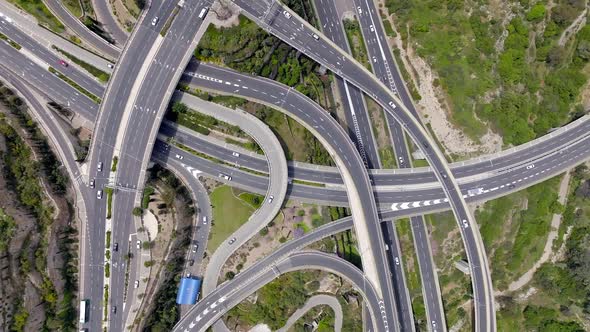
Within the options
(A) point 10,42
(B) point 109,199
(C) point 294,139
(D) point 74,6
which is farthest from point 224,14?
(B) point 109,199

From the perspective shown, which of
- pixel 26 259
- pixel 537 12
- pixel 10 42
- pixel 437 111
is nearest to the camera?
pixel 26 259

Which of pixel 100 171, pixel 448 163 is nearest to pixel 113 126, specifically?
pixel 100 171

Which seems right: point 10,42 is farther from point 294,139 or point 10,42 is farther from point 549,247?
point 549,247

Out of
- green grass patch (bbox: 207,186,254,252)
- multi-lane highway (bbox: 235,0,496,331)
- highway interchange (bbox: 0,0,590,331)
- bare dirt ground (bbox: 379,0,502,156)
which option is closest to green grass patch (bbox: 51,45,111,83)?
highway interchange (bbox: 0,0,590,331)

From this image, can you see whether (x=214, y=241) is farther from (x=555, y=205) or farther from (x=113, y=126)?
(x=555, y=205)

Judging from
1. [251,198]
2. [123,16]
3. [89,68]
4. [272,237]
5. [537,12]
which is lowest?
[272,237]

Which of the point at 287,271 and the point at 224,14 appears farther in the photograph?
the point at 287,271
